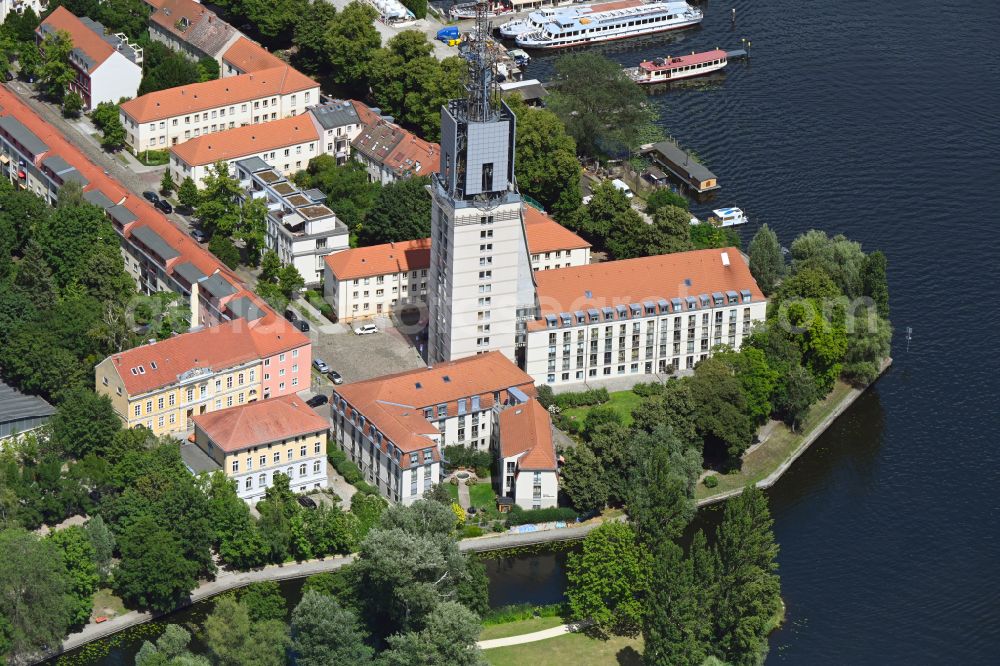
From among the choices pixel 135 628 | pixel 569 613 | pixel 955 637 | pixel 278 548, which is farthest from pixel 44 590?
pixel 955 637

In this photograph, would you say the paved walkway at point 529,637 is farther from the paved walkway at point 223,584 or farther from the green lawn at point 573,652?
the paved walkway at point 223,584

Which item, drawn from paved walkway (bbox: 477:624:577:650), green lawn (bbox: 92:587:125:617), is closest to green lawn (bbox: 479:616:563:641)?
paved walkway (bbox: 477:624:577:650)

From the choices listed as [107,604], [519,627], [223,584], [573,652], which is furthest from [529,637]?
→ [107,604]

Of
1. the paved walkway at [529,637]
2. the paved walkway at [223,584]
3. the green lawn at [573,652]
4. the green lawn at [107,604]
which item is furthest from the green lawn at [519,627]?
the green lawn at [107,604]

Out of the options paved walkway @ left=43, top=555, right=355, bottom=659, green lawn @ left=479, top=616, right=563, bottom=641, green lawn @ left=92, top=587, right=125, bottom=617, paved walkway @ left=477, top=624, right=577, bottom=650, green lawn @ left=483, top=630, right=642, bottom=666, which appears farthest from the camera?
green lawn @ left=92, top=587, right=125, bottom=617

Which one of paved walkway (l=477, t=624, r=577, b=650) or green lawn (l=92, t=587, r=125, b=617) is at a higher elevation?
green lawn (l=92, t=587, r=125, b=617)

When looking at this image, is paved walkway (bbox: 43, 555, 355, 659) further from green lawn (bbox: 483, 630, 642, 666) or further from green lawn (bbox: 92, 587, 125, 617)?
green lawn (bbox: 483, 630, 642, 666)

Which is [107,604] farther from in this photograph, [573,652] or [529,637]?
[573,652]
